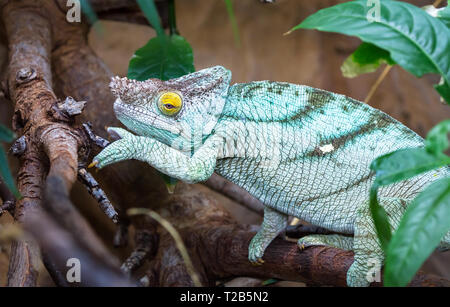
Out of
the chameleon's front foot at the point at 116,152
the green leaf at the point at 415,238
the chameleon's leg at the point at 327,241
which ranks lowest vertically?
Result: the chameleon's leg at the point at 327,241

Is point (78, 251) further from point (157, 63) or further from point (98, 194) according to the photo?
point (157, 63)

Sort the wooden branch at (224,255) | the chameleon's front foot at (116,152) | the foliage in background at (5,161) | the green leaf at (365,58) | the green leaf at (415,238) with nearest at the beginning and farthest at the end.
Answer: the green leaf at (415,238)
the foliage in background at (5,161)
the chameleon's front foot at (116,152)
the green leaf at (365,58)
the wooden branch at (224,255)

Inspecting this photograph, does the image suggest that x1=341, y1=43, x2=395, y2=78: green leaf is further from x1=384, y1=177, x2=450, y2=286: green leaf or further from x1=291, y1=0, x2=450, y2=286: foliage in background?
x1=384, y1=177, x2=450, y2=286: green leaf

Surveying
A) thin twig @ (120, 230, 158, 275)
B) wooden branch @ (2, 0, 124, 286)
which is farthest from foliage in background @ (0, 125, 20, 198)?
thin twig @ (120, 230, 158, 275)

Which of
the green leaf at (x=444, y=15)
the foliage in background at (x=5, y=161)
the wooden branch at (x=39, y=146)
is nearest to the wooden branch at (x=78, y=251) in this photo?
the wooden branch at (x=39, y=146)

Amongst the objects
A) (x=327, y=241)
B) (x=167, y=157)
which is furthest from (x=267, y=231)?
(x=167, y=157)

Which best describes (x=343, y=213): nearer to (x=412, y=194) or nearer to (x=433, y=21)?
(x=412, y=194)

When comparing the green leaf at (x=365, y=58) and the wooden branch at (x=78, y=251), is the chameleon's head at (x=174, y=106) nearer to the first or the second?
the green leaf at (x=365, y=58)
